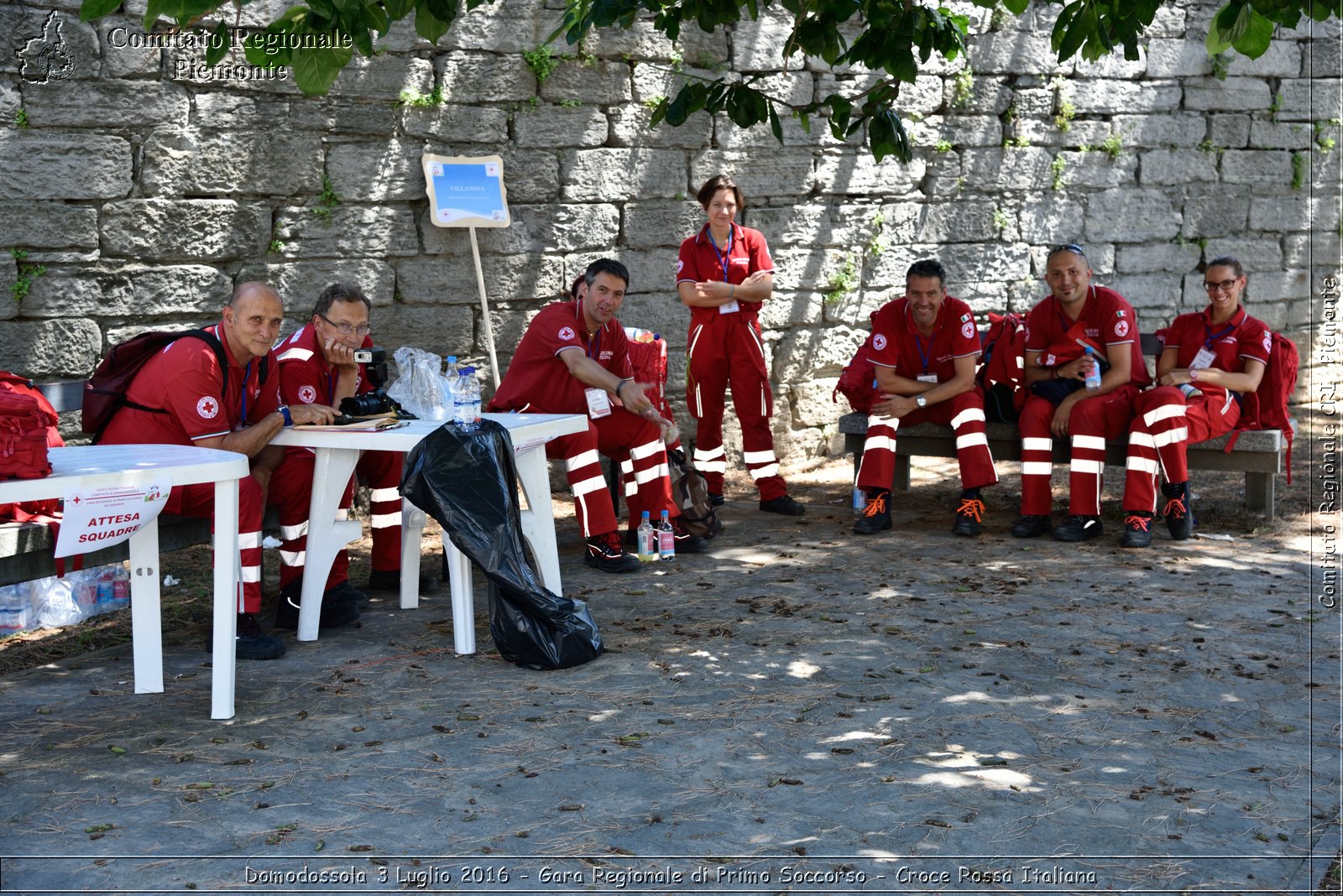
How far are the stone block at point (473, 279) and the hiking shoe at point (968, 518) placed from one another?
8.79ft

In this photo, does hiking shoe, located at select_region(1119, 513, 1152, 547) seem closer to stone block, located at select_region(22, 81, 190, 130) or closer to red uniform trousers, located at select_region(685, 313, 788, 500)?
red uniform trousers, located at select_region(685, 313, 788, 500)

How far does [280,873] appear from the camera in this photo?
118 inches

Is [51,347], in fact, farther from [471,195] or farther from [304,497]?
[471,195]

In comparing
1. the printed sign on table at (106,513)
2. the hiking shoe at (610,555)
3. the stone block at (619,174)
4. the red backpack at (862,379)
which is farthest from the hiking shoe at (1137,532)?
the printed sign on table at (106,513)

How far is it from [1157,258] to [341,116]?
635cm

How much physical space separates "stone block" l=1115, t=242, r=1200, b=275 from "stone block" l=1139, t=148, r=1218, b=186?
49 cm

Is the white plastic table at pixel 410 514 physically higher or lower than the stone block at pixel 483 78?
lower

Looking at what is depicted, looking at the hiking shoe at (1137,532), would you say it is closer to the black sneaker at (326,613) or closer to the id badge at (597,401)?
the id badge at (597,401)

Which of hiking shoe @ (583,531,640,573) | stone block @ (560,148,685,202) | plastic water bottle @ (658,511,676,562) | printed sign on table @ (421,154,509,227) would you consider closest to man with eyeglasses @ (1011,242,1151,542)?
plastic water bottle @ (658,511,676,562)

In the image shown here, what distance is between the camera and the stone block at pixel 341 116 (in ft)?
22.1

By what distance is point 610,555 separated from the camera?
6.04 m

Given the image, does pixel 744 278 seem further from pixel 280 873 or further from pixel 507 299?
pixel 280 873

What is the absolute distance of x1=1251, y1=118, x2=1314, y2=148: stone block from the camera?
10.3 meters

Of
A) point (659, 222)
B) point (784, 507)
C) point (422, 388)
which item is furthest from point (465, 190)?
point (784, 507)
